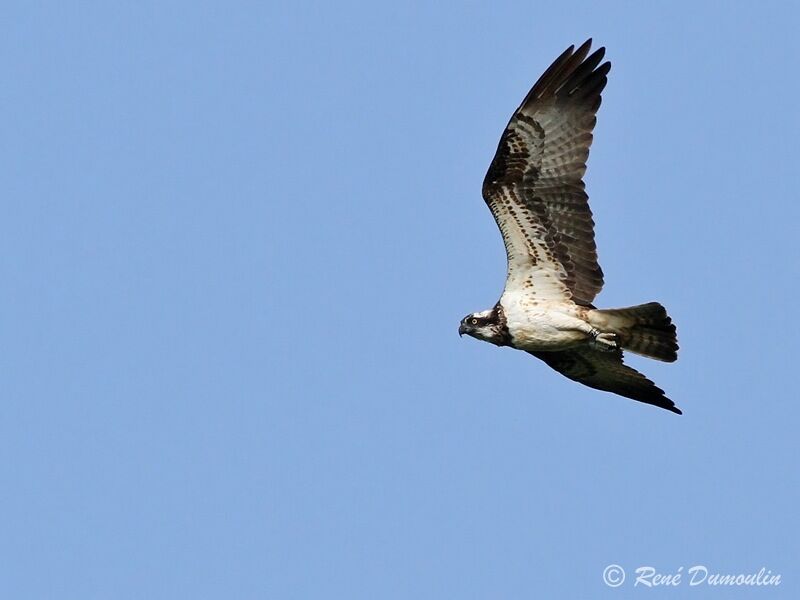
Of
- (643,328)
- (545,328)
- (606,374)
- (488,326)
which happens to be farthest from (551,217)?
(606,374)

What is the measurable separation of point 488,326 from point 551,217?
1219mm

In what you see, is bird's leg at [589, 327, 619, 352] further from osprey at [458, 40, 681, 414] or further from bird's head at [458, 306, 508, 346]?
bird's head at [458, 306, 508, 346]

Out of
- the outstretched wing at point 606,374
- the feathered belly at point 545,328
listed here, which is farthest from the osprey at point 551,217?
the outstretched wing at point 606,374

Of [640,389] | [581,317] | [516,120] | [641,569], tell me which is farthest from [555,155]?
[641,569]

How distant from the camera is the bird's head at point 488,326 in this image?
14891 millimetres

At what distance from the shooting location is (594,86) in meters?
14.9

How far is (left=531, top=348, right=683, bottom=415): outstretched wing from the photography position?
1548 cm

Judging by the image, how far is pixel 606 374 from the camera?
15695 millimetres

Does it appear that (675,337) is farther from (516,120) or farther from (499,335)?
(516,120)

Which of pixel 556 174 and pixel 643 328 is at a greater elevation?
pixel 556 174

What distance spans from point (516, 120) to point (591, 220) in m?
1.21

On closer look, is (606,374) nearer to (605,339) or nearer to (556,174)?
(605,339)

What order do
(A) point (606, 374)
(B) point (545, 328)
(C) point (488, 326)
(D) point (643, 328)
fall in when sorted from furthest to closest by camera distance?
1. (A) point (606, 374)
2. (C) point (488, 326)
3. (B) point (545, 328)
4. (D) point (643, 328)

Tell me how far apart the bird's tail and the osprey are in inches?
0.8
